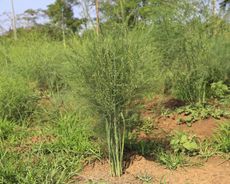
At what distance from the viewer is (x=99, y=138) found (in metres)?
4.45

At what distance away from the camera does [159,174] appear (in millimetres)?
4211

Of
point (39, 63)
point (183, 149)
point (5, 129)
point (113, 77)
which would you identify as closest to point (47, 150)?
point (5, 129)

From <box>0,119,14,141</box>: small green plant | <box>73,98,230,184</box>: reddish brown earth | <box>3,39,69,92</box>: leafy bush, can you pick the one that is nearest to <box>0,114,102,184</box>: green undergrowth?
<box>0,119,14,141</box>: small green plant

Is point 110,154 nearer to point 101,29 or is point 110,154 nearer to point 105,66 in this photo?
point 105,66

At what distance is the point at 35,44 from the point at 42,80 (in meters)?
1.30

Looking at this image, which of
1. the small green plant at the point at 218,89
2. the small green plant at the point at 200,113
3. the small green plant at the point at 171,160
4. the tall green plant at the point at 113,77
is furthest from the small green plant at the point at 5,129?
the small green plant at the point at 218,89

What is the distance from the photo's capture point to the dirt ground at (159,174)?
13.4ft

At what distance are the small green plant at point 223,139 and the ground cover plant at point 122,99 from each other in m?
0.02

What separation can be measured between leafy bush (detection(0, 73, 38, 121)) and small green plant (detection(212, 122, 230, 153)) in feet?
9.61

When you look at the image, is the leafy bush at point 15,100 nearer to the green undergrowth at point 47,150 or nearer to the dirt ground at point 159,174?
the green undergrowth at point 47,150

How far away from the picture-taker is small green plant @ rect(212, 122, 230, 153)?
477 centimetres

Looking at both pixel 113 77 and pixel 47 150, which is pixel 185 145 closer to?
pixel 113 77

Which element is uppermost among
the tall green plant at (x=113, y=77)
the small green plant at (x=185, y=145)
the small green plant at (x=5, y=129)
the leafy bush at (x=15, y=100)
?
the tall green plant at (x=113, y=77)

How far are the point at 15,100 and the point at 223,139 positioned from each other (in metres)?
3.17
